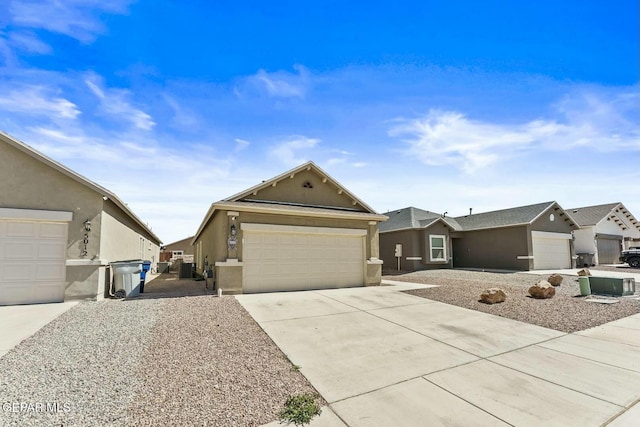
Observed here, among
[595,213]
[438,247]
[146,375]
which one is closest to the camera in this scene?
[146,375]

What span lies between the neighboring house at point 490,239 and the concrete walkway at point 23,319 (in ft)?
61.0

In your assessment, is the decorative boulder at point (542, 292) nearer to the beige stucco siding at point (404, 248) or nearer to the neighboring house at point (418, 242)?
the neighboring house at point (418, 242)

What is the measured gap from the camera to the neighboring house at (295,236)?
36.2 ft

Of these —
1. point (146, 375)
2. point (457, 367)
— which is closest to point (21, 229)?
point (146, 375)

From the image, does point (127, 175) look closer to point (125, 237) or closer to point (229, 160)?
point (125, 237)

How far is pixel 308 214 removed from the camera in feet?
40.1

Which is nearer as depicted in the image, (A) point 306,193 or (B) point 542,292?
(B) point 542,292

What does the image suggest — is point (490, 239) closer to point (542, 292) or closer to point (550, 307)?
point (542, 292)

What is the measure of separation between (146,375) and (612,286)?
47.5 ft

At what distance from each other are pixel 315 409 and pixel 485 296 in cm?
790

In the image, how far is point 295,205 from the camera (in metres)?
12.7

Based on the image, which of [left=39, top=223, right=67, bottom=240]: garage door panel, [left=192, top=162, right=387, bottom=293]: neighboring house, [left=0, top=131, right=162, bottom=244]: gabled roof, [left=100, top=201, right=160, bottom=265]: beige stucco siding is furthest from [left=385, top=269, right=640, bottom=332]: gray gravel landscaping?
[left=39, top=223, right=67, bottom=240]: garage door panel

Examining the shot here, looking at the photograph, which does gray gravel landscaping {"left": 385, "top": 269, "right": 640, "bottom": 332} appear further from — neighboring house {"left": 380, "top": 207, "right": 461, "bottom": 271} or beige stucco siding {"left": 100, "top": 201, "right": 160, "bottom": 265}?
beige stucco siding {"left": 100, "top": 201, "right": 160, "bottom": 265}

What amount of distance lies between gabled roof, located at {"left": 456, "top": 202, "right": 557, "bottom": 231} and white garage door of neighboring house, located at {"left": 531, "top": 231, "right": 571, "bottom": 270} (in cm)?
114
